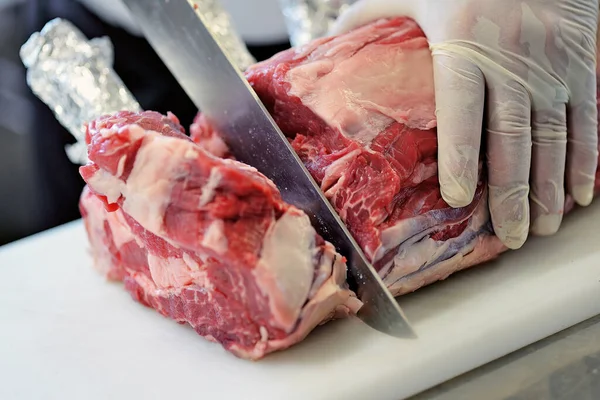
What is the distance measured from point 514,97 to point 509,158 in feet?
0.63

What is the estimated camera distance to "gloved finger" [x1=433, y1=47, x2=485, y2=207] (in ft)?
6.53

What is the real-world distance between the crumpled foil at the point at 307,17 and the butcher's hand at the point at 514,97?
4.52ft

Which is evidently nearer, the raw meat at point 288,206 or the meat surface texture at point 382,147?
the raw meat at point 288,206

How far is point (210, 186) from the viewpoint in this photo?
5.51 feet

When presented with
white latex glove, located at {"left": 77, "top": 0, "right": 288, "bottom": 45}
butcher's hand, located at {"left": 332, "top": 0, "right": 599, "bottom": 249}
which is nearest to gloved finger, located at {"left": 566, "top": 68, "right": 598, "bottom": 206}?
butcher's hand, located at {"left": 332, "top": 0, "right": 599, "bottom": 249}

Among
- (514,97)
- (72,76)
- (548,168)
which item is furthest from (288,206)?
(72,76)

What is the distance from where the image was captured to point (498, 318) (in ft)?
6.05

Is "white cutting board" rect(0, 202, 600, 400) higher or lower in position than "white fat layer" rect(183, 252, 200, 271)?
lower

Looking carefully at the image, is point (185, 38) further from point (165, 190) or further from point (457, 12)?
point (457, 12)

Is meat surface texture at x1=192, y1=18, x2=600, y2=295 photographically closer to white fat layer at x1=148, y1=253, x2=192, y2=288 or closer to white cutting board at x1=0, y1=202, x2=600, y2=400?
white cutting board at x1=0, y1=202, x2=600, y2=400

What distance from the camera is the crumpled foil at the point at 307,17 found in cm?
351

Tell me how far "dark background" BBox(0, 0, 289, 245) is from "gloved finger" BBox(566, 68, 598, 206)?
2.52m

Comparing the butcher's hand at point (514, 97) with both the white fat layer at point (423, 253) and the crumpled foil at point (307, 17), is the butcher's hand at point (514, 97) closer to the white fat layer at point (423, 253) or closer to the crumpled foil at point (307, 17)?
the white fat layer at point (423, 253)

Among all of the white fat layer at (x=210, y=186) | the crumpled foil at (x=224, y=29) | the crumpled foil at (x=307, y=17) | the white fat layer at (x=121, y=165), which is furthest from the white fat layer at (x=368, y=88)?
the crumpled foil at (x=307, y=17)
